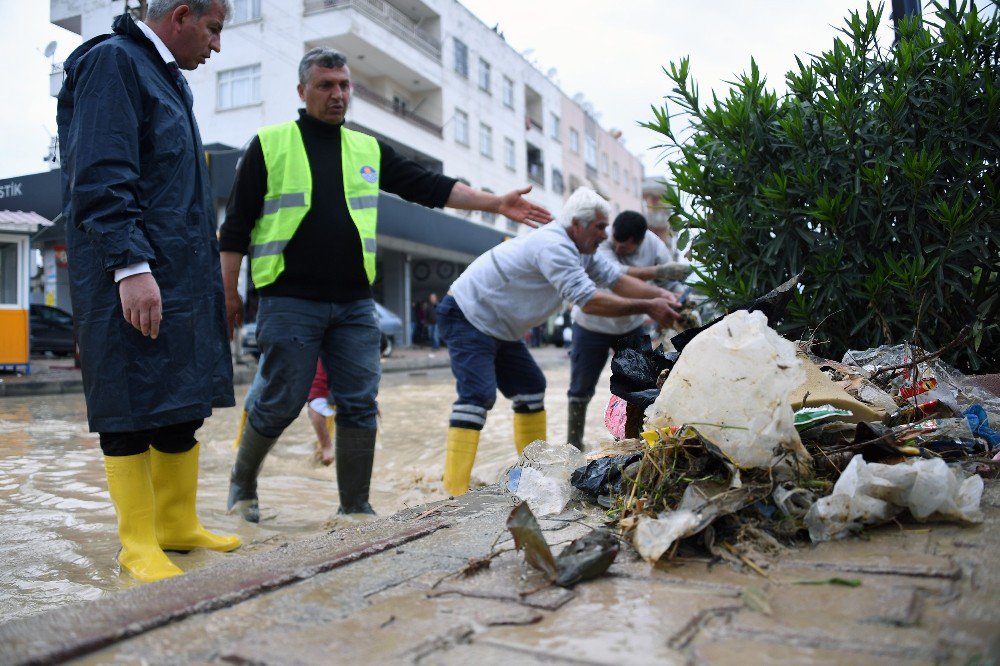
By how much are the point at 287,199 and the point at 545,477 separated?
1845 millimetres

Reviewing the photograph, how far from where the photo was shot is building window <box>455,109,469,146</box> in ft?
99.1

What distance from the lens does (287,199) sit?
3.63 metres

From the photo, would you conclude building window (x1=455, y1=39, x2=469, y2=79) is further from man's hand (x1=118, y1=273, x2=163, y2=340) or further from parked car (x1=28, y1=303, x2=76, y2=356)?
man's hand (x1=118, y1=273, x2=163, y2=340)

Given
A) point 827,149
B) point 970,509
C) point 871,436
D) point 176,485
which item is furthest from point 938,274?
point 176,485

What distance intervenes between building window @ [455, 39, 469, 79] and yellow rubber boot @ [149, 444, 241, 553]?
29173 millimetres

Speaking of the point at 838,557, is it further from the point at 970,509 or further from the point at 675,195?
the point at 675,195

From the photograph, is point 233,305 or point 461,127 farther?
point 461,127

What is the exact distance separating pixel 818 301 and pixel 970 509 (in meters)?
1.53

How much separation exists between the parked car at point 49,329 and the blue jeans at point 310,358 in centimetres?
1685

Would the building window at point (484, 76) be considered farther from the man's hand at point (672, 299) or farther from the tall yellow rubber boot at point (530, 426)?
the tall yellow rubber boot at point (530, 426)

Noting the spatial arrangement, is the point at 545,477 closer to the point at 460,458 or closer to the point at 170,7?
the point at 460,458

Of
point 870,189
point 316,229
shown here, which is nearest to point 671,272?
point 870,189

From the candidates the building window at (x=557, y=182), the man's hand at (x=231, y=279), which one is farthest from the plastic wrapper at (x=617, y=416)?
the building window at (x=557, y=182)

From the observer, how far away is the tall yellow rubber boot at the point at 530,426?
4543 millimetres
